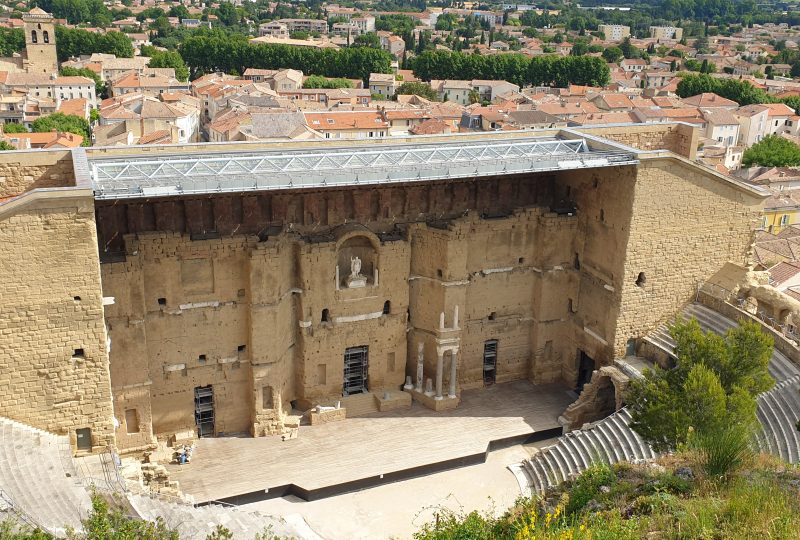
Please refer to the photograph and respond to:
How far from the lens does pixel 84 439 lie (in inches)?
843

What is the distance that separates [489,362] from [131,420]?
12498mm

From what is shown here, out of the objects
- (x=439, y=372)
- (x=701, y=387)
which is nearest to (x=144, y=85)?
(x=439, y=372)

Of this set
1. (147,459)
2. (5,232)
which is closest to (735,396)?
(147,459)

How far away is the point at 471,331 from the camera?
94.8 ft

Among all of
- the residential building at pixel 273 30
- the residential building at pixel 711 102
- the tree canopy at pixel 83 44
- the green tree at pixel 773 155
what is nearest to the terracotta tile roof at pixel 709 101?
the residential building at pixel 711 102

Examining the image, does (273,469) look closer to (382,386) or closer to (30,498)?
(382,386)

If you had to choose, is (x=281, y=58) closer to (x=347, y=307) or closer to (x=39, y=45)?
(x=39, y=45)

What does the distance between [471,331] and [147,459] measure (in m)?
11.5

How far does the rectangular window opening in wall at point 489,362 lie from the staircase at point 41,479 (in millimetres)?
14488

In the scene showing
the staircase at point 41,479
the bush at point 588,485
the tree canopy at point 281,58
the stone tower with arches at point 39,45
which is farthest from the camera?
the tree canopy at point 281,58

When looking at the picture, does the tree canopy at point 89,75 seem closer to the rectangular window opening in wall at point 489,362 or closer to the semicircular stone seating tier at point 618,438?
the rectangular window opening in wall at point 489,362

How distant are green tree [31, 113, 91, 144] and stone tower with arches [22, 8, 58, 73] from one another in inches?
1591

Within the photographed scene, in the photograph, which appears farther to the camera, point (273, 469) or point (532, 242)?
point (532, 242)

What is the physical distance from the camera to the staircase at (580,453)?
23.8 meters
